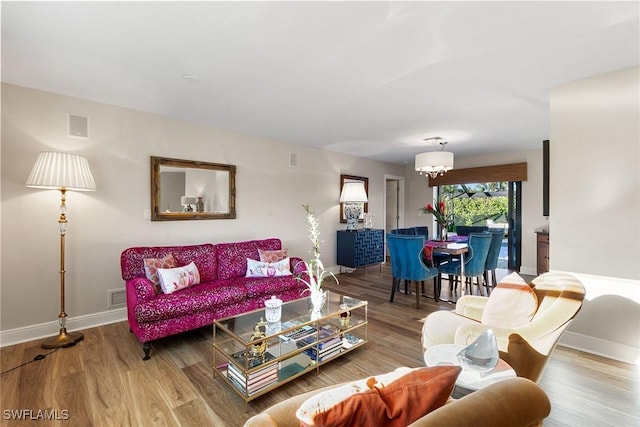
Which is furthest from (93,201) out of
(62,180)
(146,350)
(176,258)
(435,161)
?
(435,161)

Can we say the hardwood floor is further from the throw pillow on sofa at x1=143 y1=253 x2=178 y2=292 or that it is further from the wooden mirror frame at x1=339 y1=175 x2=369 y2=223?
the wooden mirror frame at x1=339 y1=175 x2=369 y2=223

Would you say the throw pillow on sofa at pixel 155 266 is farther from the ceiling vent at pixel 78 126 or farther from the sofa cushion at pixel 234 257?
the ceiling vent at pixel 78 126

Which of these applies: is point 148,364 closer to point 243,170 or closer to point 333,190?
point 243,170

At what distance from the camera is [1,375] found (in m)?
2.14

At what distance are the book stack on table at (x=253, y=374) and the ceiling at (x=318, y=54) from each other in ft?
7.15

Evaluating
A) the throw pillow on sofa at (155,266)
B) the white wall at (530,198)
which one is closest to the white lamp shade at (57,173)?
the throw pillow on sofa at (155,266)

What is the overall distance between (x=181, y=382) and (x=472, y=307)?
2.36 meters

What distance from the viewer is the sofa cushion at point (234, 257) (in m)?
3.41

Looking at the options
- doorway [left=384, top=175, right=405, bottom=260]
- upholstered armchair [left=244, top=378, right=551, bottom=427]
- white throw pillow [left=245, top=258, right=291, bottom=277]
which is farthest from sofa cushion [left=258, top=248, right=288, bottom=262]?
doorway [left=384, top=175, right=405, bottom=260]

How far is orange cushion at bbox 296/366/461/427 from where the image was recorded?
712 mm

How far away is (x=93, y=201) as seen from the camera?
3.05m

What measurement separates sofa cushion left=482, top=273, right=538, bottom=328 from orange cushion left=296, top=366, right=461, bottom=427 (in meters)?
1.43

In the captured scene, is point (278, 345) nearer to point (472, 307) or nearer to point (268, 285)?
point (268, 285)

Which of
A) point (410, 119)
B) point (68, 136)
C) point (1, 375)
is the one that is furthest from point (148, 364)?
point (410, 119)
